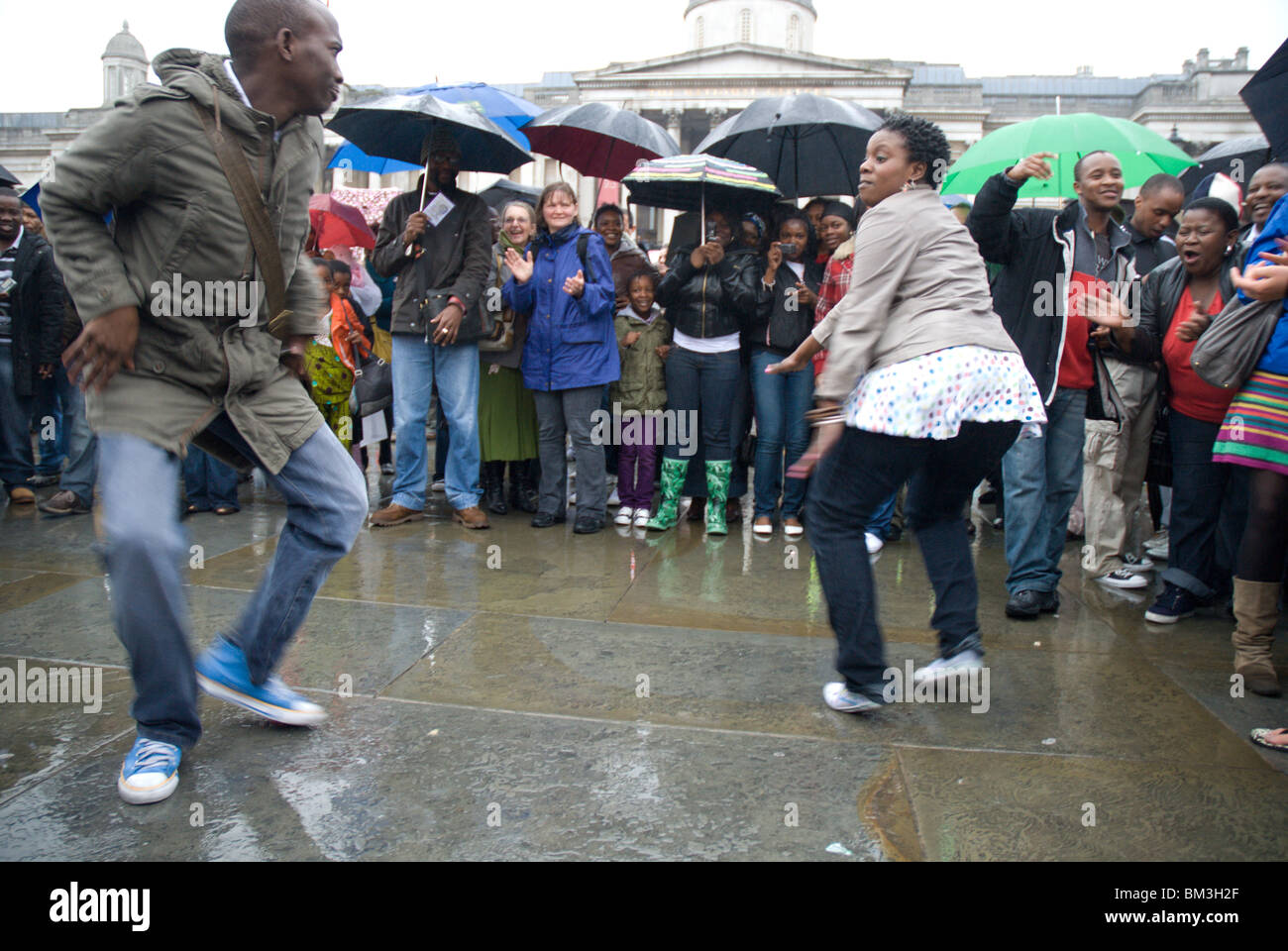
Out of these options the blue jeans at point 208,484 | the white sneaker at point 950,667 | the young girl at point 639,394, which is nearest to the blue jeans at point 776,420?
the young girl at point 639,394

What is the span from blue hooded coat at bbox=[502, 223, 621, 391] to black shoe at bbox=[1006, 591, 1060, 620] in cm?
299

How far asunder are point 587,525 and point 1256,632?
12.6 ft

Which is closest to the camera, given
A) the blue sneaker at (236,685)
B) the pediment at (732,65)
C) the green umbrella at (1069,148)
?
the blue sneaker at (236,685)

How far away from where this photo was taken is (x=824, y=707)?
3.34m

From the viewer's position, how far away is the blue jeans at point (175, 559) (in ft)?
8.01

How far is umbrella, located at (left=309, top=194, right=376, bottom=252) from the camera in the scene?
9.66 m

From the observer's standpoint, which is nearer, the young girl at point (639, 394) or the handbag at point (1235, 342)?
the handbag at point (1235, 342)

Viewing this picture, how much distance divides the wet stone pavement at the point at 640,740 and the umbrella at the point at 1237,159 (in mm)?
4758

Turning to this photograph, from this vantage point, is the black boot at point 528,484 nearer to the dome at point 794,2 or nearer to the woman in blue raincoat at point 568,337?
the woman in blue raincoat at point 568,337

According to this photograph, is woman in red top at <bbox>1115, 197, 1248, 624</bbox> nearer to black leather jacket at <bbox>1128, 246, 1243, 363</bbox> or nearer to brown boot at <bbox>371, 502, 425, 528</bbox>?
black leather jacket at <bbox>1128, 246, 1243, 363</bbox>

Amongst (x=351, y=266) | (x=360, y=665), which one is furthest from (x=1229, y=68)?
(x=360, y=665)

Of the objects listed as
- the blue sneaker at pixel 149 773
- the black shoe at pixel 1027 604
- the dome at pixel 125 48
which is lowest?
the black shoe at pixel 1027 604

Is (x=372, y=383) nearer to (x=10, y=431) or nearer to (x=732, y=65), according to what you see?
(x=10, y=431)

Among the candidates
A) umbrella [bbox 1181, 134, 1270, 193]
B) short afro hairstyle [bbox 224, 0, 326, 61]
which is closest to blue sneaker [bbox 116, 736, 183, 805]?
short afro hairstyle [bbox 224, 0, 326, 61]
